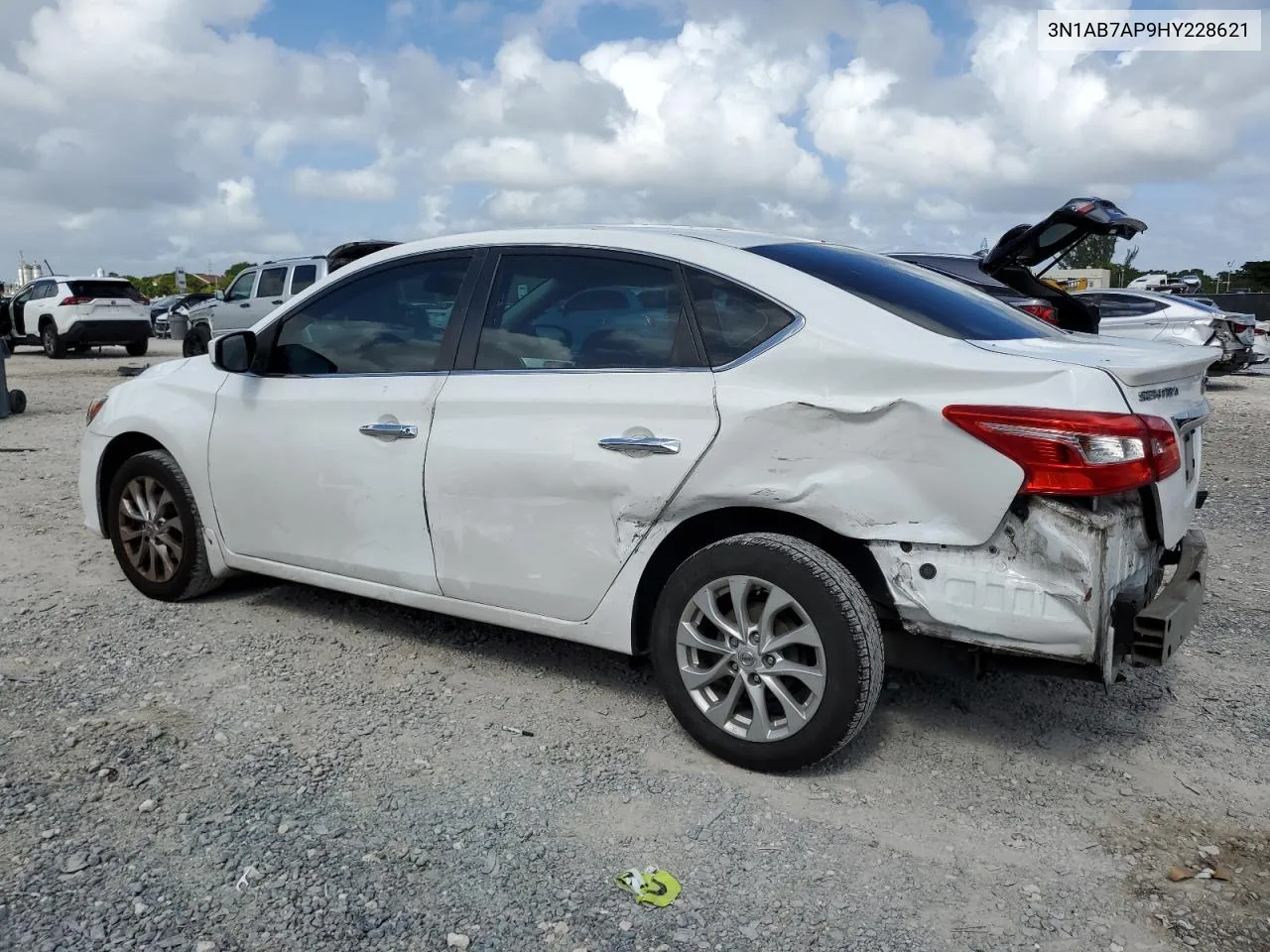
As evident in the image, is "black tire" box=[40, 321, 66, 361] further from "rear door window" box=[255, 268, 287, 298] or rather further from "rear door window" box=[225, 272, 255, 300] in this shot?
"rear door window" box=[255, 268, 287, 298]

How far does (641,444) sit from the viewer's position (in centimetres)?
333

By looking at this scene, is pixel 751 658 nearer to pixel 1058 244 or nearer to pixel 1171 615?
pixel 1171 615

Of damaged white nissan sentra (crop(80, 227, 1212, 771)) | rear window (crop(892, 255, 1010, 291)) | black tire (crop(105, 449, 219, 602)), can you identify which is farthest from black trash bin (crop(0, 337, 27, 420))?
rear window (crop(892, 255, 1010, 291))

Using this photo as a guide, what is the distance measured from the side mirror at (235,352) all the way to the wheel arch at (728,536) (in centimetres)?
199

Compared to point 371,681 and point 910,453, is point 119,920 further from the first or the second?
point 910,453

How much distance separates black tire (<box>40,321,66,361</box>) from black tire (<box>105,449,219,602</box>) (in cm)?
1907

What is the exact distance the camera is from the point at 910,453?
295 cm

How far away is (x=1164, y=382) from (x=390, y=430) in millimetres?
2537

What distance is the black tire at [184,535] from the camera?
15.2 feet

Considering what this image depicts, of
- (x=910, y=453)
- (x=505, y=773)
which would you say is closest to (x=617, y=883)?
(x=505, y=773)

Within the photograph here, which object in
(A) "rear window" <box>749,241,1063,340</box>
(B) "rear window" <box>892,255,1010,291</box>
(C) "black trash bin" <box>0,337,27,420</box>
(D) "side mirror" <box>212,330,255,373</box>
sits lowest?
(C) "black trash bin" <box>0,337,27,420</box>

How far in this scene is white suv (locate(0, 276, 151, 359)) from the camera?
21.3 metres

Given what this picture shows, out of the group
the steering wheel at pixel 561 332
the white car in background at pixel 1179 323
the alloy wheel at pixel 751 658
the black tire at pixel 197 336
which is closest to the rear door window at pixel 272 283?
the black tire at pixel 197 336

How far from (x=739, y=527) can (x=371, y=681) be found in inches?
63.4
